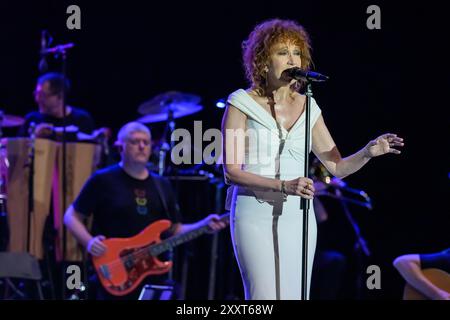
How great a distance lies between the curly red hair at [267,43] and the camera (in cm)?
378

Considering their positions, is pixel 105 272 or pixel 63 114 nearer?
pixel 63 114

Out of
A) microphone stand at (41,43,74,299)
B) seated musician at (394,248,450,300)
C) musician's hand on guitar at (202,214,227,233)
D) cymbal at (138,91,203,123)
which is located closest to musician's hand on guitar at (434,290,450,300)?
seated musician at (394,248,450,300)

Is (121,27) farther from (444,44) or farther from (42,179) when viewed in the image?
(444,44)

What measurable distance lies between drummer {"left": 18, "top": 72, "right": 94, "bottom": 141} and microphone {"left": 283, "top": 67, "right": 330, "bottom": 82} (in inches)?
154

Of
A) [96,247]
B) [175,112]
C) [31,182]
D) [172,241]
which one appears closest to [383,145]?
[172,241]

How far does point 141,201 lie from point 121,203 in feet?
0.59

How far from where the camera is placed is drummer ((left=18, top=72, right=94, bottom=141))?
23.6ft

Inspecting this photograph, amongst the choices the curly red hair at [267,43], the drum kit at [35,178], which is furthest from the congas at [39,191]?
the curly red hair at [267,43]

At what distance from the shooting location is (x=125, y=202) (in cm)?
662

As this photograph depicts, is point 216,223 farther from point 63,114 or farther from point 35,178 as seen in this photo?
point 35,178

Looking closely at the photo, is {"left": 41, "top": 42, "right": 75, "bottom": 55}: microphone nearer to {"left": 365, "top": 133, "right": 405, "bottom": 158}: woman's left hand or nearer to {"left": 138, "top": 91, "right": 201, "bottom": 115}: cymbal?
{"left": 138, "top": 91, "right": 201, "bottom": 115}: cymbal

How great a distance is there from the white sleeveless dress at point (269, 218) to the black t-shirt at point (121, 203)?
9.97 ft
